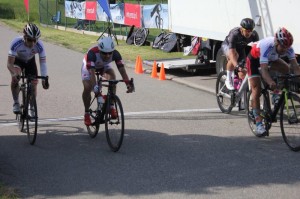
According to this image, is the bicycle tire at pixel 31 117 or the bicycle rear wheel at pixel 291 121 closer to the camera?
the bicycle rear wheel at pixel 291 121

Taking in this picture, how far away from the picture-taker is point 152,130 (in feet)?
31.3

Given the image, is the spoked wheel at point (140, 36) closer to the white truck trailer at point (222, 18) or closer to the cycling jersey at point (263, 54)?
the white truck trailer at point (222, 18)

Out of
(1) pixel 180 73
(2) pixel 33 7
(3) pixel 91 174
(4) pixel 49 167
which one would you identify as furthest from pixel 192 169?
(2) pixel 33 7

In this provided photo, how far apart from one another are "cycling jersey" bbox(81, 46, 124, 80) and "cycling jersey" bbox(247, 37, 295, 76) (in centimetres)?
195

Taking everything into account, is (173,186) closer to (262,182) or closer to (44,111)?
(262,182)

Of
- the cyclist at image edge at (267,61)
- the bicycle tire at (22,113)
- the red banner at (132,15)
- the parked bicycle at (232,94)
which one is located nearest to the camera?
the cyclist at image edge at (267,61)

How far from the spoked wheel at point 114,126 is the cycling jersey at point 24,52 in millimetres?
1541

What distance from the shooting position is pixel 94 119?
8.80m

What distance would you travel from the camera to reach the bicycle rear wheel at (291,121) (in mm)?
7898

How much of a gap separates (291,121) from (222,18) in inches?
268

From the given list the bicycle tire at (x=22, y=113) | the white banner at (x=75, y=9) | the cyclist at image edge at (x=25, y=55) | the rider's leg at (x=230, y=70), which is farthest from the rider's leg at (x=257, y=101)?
the white banner at (x=75, y=9)

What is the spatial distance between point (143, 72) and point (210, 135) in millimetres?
8390

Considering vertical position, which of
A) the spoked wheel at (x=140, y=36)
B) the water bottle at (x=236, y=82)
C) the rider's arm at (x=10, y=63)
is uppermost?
the spoked wheel at (x=140, y=36)

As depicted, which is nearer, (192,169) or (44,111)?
(192,169)
